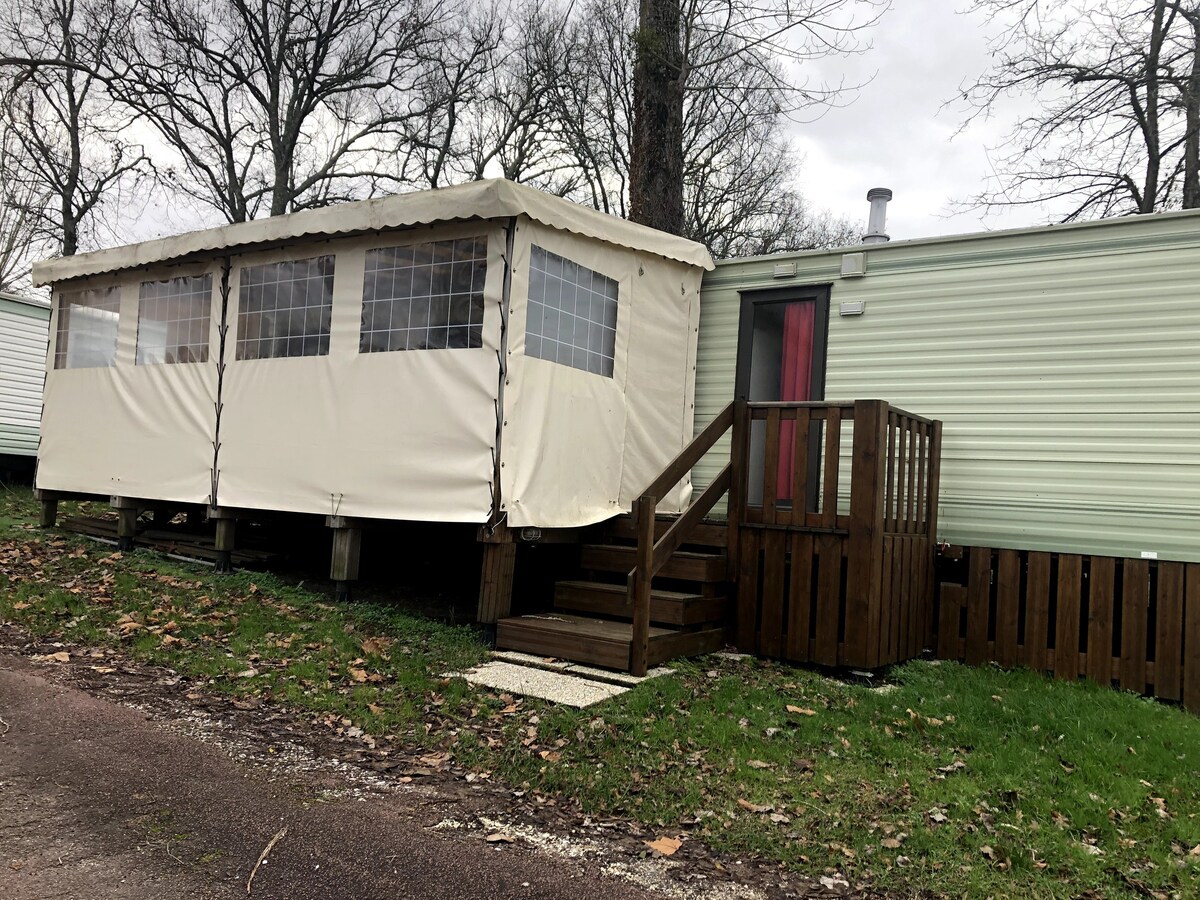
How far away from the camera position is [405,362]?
693 cm

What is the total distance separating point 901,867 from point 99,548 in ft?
29.8

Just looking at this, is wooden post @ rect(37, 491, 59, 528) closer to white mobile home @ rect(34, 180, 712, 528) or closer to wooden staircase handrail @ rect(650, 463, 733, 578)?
white mobile home @ rect(34, 180, 712, 528)

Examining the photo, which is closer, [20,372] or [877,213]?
[877,213]

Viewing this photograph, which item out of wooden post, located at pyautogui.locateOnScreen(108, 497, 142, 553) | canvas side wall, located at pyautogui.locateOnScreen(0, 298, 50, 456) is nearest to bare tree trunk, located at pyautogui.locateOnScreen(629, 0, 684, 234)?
wooden post, located at pyautogui.locateOnScreen(108, 497, 142, 553)

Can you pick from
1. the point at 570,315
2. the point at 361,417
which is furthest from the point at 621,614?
the point at 361,417

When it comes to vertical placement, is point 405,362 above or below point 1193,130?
below

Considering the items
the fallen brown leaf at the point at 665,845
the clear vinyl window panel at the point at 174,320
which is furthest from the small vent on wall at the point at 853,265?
the clear vinyl window panel at the point at 174,320

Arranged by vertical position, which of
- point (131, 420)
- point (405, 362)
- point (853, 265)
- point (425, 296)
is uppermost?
point (853, 265)

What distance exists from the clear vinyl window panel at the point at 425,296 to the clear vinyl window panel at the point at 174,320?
2378 mm

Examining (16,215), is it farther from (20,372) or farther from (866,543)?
(866,543)

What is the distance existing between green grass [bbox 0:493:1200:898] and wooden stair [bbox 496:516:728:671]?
0.92 feet

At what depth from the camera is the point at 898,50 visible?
10688 millimetres

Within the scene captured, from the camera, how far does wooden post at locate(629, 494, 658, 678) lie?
5.77m

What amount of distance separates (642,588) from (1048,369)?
12.3 ft
